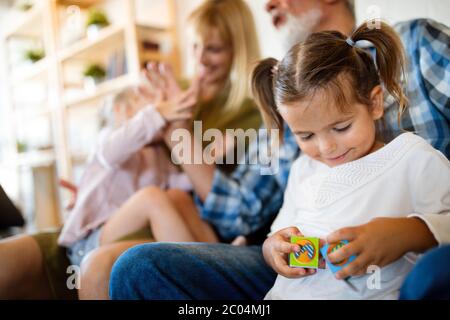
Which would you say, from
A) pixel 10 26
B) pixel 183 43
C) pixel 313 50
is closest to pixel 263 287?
pixel 313 50

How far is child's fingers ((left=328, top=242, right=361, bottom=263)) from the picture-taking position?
0.48 meters

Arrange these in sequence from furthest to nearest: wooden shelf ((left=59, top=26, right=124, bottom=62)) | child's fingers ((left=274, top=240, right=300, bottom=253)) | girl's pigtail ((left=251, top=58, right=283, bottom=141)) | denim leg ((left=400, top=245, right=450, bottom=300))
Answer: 1. wooden shelf ((left=59, top=26, right=124, bottom=62))
2. girl's pigtail ((left=251, top=58, right=283, bottom=141))
3. child's fingers ((left=274, top=240, right=300, bottom=253))
4. denim leg ((left=400, top=245, right=450, bottom=300))

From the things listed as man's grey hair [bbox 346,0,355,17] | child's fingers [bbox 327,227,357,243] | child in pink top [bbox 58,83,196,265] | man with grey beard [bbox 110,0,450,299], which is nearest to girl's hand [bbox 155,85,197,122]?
child in pink top [bbox 58,83,196,265]

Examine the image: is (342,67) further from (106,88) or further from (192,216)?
(106,88)

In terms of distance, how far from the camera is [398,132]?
22.5 inches

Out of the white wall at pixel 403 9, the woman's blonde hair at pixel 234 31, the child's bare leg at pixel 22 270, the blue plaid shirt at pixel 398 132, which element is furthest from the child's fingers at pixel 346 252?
the child's bare leg at pixel 22 270

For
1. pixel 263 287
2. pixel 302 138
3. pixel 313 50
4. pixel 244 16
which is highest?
pixel 244 16

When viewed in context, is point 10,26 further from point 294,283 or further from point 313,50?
point 294,283

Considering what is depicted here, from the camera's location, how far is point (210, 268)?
2.18 feet

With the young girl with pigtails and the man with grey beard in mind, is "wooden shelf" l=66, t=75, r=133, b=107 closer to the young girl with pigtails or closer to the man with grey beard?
the man with grey beard

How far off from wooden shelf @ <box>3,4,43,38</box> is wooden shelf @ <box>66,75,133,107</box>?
0.66ft

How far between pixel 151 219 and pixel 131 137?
0.69 ft

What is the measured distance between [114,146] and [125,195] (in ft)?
0.46

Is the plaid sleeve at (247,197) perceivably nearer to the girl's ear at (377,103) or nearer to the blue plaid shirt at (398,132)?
the blue plaid shirt at (398,132)
